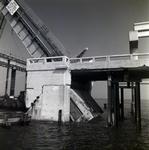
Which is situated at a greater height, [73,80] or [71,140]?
[73,80]

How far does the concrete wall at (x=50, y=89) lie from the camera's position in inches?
718

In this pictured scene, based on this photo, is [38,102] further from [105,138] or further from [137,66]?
[137,66]

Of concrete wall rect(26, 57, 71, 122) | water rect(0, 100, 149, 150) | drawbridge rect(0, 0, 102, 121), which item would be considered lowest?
water rect(0, 100, 149, 150)

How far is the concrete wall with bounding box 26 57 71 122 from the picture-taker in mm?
18234

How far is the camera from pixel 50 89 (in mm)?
18844

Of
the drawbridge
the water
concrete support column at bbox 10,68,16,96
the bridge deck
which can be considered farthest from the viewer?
concrete support column at bbox 10,68,16,96

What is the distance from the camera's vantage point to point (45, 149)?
33.0 ft

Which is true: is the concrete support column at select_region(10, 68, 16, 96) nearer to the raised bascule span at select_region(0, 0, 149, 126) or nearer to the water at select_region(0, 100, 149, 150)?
the raised bascule span at select_region(0, 0, 149, 126)

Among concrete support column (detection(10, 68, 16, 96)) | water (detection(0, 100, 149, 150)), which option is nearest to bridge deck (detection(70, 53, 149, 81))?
water (detection(0, 100, 149, 150))

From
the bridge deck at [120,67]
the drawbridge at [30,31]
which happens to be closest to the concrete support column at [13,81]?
the drawbridge at [30,31]

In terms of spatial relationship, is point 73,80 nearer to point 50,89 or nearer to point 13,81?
point 50,89

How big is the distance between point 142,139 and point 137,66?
284 inches

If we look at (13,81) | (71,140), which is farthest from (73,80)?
(13,81)

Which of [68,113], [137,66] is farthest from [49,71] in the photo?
[137,66]
